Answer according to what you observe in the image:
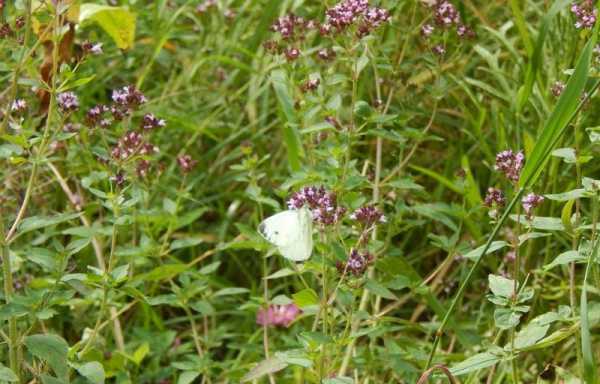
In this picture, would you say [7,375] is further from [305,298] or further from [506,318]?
[506,318]

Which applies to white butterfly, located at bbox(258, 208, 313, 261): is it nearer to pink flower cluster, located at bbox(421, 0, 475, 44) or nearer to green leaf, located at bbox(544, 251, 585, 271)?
green leaf, located at bbox(544, 251, 585, 271)

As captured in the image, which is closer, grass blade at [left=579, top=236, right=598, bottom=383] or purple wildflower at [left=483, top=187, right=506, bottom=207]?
grass blade at [left=579, top=236, right=598, bottom=383]

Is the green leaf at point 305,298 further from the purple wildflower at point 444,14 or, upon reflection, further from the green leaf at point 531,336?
the purple wildflower at point 444,14

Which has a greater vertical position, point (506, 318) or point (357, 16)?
point (357, 16)

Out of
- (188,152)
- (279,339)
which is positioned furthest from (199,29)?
(279,339)

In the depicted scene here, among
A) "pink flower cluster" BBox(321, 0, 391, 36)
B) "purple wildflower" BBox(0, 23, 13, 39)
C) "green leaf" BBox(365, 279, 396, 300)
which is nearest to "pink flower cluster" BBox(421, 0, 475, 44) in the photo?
"pink flower cluster" BBox(321, 0, 391, 36)

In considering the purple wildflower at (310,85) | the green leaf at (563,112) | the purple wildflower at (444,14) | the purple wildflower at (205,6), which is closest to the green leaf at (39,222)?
the purple wildflower at (310,85)

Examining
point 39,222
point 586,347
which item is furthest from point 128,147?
point 586,347
